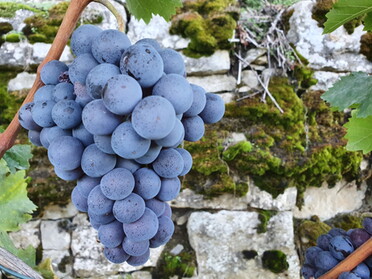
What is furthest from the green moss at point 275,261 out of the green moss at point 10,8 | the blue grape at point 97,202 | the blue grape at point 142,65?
the green moss at point 10,8

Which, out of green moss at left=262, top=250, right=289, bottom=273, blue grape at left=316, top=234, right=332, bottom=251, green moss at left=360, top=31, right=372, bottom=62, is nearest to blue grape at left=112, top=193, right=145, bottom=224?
blue grape at left=316, top=234, right=332, bottom=251

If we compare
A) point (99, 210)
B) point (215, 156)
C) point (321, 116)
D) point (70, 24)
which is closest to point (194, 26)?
point (215, 156)

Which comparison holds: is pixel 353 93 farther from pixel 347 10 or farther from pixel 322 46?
pixel 322 46

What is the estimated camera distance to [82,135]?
463 mm

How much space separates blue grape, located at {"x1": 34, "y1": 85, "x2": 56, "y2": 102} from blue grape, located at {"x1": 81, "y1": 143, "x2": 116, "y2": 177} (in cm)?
9

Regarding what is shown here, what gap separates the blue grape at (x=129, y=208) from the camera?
1.56ft

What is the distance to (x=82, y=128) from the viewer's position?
1.52ft

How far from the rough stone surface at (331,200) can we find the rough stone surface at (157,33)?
0.83 meters

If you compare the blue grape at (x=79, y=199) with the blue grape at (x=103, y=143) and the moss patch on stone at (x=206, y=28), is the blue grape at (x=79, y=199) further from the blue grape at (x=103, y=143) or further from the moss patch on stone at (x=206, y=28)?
the moss patch on stone at (x=206, y=28)

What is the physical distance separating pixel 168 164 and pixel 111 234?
139mm

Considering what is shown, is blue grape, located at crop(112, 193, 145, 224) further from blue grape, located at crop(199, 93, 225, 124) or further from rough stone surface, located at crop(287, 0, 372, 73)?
rough stone surface, located at crop(287, 0, 372, 73)

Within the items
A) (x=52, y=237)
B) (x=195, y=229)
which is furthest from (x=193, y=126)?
(x=52, y=237)

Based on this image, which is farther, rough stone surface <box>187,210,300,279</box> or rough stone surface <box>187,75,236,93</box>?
rough stone surface <box>187,75,236,93</box>

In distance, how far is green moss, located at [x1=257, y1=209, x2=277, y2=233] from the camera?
1.39m
